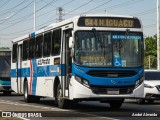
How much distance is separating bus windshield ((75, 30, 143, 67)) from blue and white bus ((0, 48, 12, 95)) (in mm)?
18607

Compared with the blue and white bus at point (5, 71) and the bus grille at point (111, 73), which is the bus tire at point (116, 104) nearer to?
the bus grille at point (111, 73)

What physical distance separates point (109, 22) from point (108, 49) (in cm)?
109

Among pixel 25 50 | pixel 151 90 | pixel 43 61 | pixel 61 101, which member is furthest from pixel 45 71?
pixel 151 90

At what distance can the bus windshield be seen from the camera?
1833cm

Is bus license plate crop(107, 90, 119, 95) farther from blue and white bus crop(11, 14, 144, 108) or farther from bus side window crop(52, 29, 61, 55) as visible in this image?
bus side window crop(52, 29, 61, 55)

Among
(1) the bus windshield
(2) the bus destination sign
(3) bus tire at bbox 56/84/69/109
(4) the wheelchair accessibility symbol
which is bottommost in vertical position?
(3) bus tire at bbox 56/84/69/109

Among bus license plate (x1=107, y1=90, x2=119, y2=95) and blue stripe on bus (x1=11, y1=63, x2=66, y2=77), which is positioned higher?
blue stripe on bus (x1=11, y1=63, x2=66, y2=77)

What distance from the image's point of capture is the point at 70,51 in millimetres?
19031

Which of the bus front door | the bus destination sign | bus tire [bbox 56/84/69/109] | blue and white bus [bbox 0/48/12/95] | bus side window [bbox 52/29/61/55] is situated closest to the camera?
the bus destination sign

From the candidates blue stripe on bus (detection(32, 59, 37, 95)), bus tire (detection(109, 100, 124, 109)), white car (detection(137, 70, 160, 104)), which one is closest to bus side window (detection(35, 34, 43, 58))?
blue stripe on bus (detection(32, 59, 37, 95))

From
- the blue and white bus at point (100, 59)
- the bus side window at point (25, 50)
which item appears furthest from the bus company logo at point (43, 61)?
the bus side window at point (25, 50)

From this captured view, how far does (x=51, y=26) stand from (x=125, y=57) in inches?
177

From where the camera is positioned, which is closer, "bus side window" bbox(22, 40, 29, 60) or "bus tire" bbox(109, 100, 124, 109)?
"bus tire" bbox(109, 100, 124, 109)

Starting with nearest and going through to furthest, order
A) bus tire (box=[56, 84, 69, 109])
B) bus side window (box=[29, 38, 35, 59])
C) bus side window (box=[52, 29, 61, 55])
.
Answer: bus tire (box=[56, 84, 69, 109]) → bus side window (box=[52, 29, 61, 55]) → bus side window (box=[29, 38, 35, 59])
